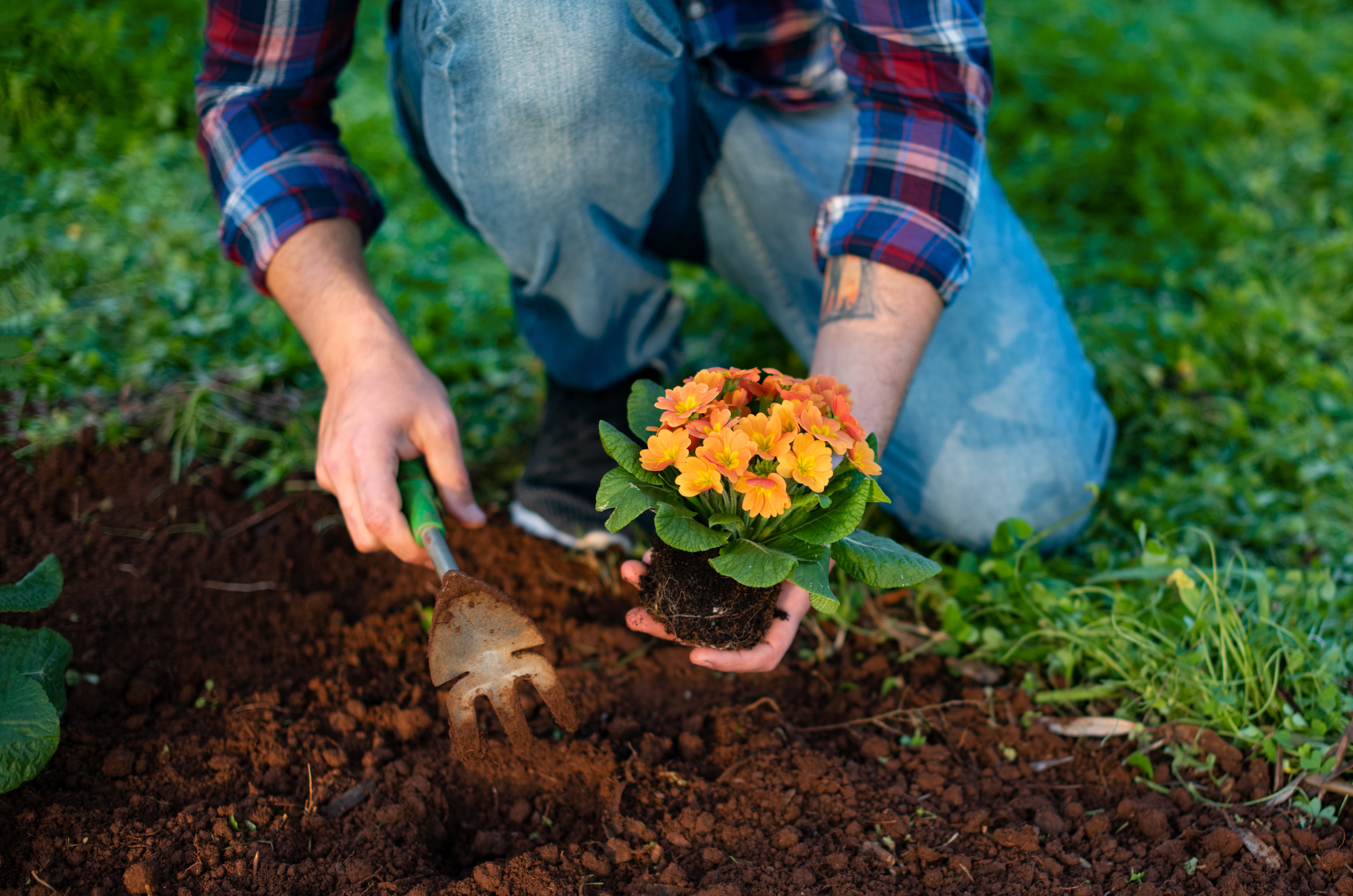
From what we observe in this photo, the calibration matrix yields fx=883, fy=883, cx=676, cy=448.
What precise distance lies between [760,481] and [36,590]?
4.24 ft

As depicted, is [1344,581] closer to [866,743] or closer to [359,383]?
[866,743]

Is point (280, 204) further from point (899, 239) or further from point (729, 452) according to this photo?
point (899, 239)

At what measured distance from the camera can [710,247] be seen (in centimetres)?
265

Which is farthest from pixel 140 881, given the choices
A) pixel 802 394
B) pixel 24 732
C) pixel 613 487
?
pixel 802 394

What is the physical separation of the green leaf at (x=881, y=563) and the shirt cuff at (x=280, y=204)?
1.28 meters

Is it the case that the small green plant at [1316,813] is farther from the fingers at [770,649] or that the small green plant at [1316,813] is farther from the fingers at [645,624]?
the fingers at [645,624]

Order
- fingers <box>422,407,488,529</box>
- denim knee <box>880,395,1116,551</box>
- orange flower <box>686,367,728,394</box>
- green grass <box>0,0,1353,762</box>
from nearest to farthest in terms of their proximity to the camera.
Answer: orange flower <box>686,367,728,394</box>, fingers <box>422,407,488,529</box>, green grass <box>0,0,1353,762</box>, denim knee <box>880,395,1116,551</box>

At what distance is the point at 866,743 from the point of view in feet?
5.83

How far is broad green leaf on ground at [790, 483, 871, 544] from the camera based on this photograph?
4.75 ft

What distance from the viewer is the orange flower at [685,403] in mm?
1414

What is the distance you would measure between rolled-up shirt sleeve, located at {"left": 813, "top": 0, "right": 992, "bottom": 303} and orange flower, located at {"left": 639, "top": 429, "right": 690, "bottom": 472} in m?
0.72

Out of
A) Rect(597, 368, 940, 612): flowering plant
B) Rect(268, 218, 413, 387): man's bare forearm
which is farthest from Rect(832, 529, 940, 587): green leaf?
Rect(268, 218, 413, 387): man's bare forearm

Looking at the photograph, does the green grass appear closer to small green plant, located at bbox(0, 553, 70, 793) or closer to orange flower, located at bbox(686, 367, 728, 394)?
small green plant, located at bbox(0, 553, 70, 793)

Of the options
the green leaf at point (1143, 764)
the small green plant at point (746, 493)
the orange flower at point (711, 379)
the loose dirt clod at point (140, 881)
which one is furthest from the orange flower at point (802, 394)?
the loose dirt clod at point (140, 881)
